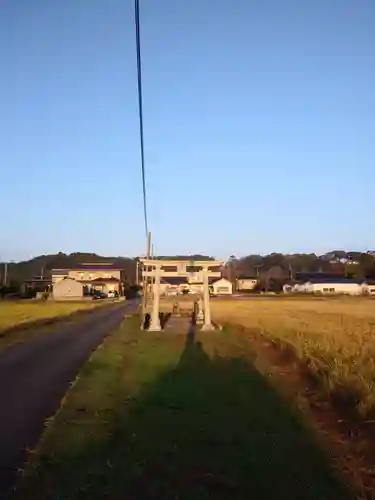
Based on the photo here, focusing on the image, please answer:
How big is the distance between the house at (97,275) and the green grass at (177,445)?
330ft

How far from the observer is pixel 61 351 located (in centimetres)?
1611

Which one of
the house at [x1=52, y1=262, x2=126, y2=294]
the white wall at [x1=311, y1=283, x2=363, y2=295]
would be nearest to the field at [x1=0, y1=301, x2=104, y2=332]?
the white wall at [x1=311, y1=283, x2=363, y2=295]

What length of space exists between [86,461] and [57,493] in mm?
849

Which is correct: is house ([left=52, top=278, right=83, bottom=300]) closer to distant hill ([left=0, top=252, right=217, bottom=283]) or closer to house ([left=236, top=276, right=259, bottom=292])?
distant hill ([left=0, top=252, right=217, bottom=283])

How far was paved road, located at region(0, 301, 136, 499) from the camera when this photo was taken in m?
5.84

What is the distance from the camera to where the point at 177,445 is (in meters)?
6.01

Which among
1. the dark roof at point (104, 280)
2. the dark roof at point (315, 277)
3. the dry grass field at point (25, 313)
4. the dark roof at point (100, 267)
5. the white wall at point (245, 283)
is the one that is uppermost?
the dark roof at point (100, 267)

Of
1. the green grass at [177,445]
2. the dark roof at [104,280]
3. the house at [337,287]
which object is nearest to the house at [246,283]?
the house at [337,287]

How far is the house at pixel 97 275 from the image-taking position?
11256 centimetres

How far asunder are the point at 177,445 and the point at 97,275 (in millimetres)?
121478

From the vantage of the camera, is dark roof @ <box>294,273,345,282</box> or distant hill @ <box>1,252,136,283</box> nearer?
dark roof @ <box>294,273,345,282</box>

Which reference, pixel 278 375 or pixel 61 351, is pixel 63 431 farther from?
pixel 61 351

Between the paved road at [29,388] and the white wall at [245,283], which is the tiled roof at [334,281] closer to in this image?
the white wall at [245,283]

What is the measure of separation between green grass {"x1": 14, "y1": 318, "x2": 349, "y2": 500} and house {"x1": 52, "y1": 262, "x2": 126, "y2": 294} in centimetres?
10056
